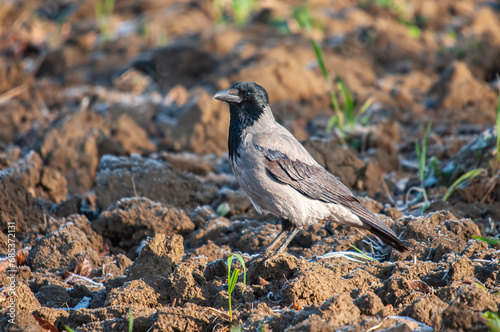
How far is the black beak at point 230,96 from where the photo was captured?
4.35m

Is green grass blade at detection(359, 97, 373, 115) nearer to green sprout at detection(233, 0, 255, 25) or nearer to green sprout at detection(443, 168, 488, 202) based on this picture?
green sprout at detection(443, 168, 488, 202)

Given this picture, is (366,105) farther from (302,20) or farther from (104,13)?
(104,13)

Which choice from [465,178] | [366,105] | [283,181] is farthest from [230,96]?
[366,105]

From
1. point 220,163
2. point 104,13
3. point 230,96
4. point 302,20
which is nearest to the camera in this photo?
point 230,96

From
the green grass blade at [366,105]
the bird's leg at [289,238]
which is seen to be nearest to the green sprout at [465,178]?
the bird's leg at [289,238]

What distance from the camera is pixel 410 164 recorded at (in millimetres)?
6129

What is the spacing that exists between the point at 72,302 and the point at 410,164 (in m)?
4.11

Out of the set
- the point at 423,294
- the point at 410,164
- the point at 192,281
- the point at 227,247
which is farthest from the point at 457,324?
the point at 410,164

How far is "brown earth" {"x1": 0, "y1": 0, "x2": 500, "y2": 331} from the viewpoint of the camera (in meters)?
3.23

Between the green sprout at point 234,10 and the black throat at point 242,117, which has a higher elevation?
the green sprout at point 234,10

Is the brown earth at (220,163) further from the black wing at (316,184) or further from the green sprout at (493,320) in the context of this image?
the black wing at (316,184)

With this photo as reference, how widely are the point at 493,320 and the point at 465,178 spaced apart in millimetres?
2606

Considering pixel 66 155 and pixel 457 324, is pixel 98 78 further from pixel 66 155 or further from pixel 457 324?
pixel 457 324

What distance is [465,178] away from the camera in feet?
16.4
